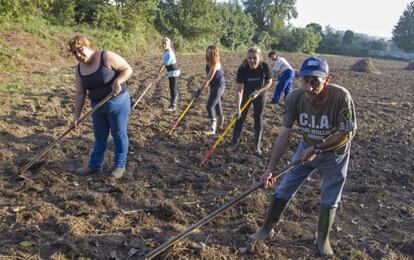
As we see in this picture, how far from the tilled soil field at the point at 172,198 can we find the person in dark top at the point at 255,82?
71 cm

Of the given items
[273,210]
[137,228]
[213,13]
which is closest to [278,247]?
[273,210]

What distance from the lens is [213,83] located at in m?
7.35

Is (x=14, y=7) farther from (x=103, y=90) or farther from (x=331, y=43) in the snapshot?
(x=331, y=43)

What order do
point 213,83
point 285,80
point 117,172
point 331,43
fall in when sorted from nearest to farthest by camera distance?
point 117,172 → point 213,83 → point 285,80 → point 331,43

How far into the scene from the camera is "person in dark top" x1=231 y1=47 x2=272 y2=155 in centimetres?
612

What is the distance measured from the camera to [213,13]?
115ft

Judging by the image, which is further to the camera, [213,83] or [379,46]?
[379,46]

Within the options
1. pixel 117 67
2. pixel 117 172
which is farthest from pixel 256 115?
pixel 117 67

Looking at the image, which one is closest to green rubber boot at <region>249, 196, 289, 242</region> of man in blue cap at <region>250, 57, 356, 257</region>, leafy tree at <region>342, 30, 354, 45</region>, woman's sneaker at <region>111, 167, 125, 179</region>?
man in blue cap at <region>250, 57, 356, 257</region>

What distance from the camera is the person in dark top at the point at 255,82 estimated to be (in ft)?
20.1

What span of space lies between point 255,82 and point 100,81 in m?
2.53

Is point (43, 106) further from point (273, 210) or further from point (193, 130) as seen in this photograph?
point (273, 210)

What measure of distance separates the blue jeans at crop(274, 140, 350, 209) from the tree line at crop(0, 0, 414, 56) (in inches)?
458

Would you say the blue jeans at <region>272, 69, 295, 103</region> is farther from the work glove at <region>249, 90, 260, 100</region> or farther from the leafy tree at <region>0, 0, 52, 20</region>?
the leafy tree at <region>0, 0, 52, 20</region>
